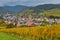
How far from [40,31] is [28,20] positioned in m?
0.31

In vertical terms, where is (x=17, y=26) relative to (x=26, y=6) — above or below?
below

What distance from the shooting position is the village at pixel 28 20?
396 cm

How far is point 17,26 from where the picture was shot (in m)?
4.00

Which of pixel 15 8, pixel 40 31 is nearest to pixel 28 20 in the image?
pixel 40 31

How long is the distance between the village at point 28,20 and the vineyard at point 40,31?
0.32 ft

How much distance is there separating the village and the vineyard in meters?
0.10

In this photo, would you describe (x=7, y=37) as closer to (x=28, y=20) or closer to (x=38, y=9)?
(x=28, y=20)

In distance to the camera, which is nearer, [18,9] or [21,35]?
[21,35]

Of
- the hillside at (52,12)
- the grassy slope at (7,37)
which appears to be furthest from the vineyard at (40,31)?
the hillside at (52,12)

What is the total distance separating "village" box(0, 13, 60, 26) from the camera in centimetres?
396

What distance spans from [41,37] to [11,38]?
51 centimetres

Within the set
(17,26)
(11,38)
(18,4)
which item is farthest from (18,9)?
(11,38)

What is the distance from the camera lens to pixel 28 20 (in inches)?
158

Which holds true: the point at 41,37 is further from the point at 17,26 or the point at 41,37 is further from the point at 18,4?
the point at 18,4
